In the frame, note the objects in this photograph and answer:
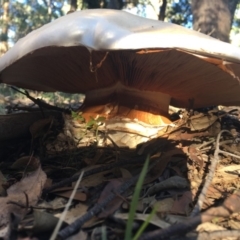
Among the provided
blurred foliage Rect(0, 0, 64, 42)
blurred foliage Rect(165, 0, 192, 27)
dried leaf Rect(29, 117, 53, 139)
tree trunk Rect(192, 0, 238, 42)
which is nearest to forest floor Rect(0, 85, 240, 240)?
dried leaf Rect(29, 117, 53, 139)

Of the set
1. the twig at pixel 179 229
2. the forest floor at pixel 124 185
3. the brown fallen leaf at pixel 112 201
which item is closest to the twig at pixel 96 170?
the forest floor at pixel 124 185

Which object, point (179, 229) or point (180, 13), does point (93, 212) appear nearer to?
point (179, 229)

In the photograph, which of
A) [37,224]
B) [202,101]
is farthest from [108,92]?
[37,224]

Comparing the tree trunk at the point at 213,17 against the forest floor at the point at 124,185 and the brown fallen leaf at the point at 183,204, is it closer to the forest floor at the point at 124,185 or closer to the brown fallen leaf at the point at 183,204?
the forest floor at the point at 124,185

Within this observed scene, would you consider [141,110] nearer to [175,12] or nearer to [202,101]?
[202,101]

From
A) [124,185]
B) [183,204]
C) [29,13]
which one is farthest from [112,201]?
[29,13]

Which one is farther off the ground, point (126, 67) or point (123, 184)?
point (126, 67)
